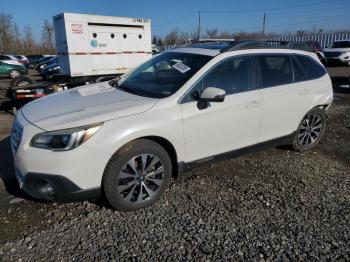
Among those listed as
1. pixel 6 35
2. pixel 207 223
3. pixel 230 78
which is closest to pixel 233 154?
pixel 230 78

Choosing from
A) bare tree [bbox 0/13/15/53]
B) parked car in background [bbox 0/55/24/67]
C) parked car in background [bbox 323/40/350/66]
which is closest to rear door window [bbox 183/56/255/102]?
parked car in background [bbox 323/40/350/66]

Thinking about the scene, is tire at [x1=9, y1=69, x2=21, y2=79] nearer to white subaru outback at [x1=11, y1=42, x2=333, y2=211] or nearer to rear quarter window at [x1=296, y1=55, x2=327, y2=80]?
white subaru outback at [x1=11, y1=42, x2=333, y2=211]

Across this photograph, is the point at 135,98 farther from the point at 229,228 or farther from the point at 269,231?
the point at 269,231

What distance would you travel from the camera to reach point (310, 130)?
523 cm

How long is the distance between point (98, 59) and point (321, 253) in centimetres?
918

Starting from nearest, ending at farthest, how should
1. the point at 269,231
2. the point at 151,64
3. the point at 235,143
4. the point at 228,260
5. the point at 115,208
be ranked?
1. the point at 228,260
2. the point at 269,231
3. the point at 115,208
4. the point at 235,143
5. the point at 151,64

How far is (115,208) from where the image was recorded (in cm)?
343

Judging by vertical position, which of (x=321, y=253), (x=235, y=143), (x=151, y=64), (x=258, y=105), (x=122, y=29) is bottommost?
(x=321, y=253)

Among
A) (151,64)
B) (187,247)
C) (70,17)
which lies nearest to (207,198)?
(187,247)

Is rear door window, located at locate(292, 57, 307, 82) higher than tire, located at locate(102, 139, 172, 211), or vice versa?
rear door window, located at locate(292, 57, 307, 82)

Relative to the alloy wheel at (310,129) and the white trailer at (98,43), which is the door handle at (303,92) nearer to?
the alloy wheel at (310,129)

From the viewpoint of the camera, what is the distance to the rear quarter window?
16.1ft

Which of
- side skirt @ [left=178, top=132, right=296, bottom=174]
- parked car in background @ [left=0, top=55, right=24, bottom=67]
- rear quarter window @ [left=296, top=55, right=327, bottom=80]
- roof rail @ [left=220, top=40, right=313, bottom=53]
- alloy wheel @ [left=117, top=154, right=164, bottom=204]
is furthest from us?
parked car in background @ [left=0, top=55, right=24, bottom=67]

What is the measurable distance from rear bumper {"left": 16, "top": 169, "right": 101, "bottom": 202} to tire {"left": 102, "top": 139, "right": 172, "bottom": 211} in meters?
0.20
